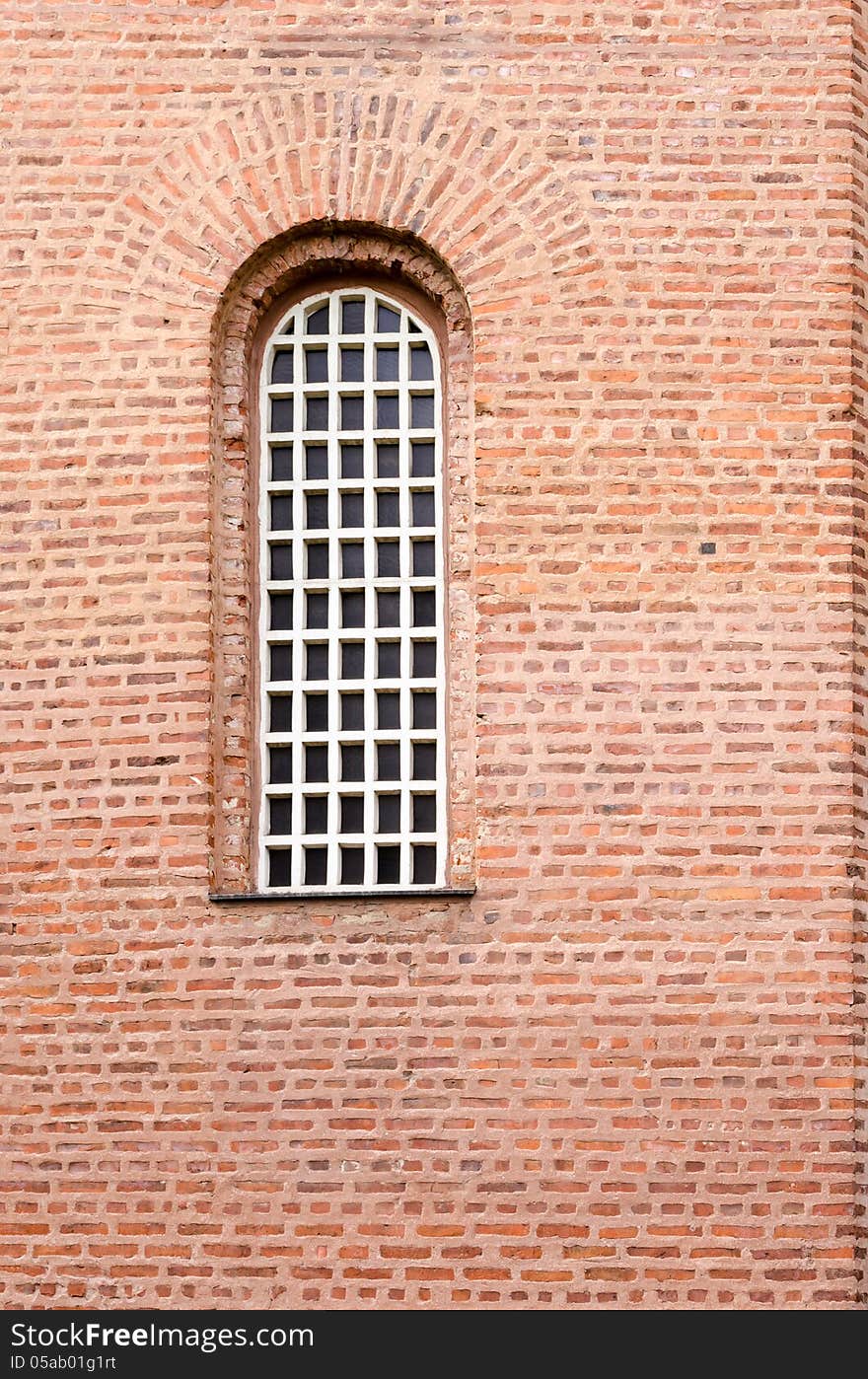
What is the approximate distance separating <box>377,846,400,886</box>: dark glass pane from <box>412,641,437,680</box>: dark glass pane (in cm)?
75

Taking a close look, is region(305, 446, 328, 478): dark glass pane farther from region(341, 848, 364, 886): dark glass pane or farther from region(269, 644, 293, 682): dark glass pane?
region(341, 848, 364, 886): dark glass pane

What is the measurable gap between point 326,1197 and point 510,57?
4.84m

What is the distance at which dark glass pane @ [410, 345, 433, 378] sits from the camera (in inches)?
363

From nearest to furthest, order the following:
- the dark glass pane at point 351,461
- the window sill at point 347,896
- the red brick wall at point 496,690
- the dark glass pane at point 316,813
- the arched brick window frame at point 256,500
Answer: the red brick wall at point 496,690, the window sill at point 347,896, the arched brick window frame at point 256,500, the dark glass pane at point 316,813, the dark glass pane at point 351,461

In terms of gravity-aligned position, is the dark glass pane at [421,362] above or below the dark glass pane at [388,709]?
above

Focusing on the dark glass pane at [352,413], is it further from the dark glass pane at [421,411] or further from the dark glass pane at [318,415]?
the dark glass pane at [421,411]

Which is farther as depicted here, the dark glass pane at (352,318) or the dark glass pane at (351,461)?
the dark glass pane at (352,318)

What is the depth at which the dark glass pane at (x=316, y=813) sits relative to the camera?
29.4ft

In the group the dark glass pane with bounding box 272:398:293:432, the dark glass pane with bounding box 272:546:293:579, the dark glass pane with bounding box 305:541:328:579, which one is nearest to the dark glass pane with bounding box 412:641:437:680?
the dark glass pane with bounding box 305:541:328:579

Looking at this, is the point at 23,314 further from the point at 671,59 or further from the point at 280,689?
the point at 671,59

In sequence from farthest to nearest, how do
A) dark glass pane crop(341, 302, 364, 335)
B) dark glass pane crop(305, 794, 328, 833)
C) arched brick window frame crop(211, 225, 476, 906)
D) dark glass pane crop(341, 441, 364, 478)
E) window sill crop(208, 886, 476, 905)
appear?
dark glass pane crop(341, 302, 364, 335) < dark glass pane crop(341, 441, 364, 478) < dark glass pane crop(305, 794, 328, 833) < arched brick window frame crop(211, 225, 476, 906) < window sill crop(208, 886, 476, 905)

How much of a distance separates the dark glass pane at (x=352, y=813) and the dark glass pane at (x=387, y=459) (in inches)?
55.1

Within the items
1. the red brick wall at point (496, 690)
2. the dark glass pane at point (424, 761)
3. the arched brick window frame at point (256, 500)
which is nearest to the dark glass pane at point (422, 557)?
the arched brick window frame at point (256, 500)

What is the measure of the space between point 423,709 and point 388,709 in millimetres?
151
